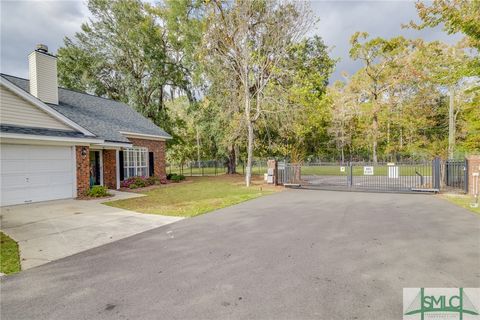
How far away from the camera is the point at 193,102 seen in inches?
896

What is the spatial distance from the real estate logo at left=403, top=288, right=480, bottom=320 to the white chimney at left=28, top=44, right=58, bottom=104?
627 inches

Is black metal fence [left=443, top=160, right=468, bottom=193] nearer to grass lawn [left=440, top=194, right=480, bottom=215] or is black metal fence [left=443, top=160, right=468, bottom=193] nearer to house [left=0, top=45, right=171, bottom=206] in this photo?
grass lawn [left=440, top=194, right=480, bottom=215]

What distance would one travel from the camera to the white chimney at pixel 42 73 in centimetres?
1178

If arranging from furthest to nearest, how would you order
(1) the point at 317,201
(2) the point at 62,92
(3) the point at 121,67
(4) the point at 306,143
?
(3) the point at 121,67 → (4) the point at 306,143 → (2) the point at 62,92 → (1) the point at 317,201

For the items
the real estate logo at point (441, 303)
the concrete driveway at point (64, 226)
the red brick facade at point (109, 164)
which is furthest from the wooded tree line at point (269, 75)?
the real estate logo at point (441, 303)

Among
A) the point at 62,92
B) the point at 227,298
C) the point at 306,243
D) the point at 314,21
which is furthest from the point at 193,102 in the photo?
the point at 227,298

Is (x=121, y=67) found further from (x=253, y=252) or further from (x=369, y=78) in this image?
(x=369, y=78)

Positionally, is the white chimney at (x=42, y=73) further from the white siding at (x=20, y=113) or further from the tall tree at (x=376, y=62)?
the tall tree at (x=376, y=62)

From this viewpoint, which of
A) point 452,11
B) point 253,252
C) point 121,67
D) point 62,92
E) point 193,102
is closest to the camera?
point 253,252

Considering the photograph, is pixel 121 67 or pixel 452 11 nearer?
pixel 452 11

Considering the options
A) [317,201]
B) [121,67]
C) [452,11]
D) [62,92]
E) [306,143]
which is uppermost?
[121,67]

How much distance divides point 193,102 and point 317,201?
16466 mm

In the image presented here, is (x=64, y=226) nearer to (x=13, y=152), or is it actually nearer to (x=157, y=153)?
(x=13, y=152)

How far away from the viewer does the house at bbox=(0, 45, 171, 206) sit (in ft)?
30.0
